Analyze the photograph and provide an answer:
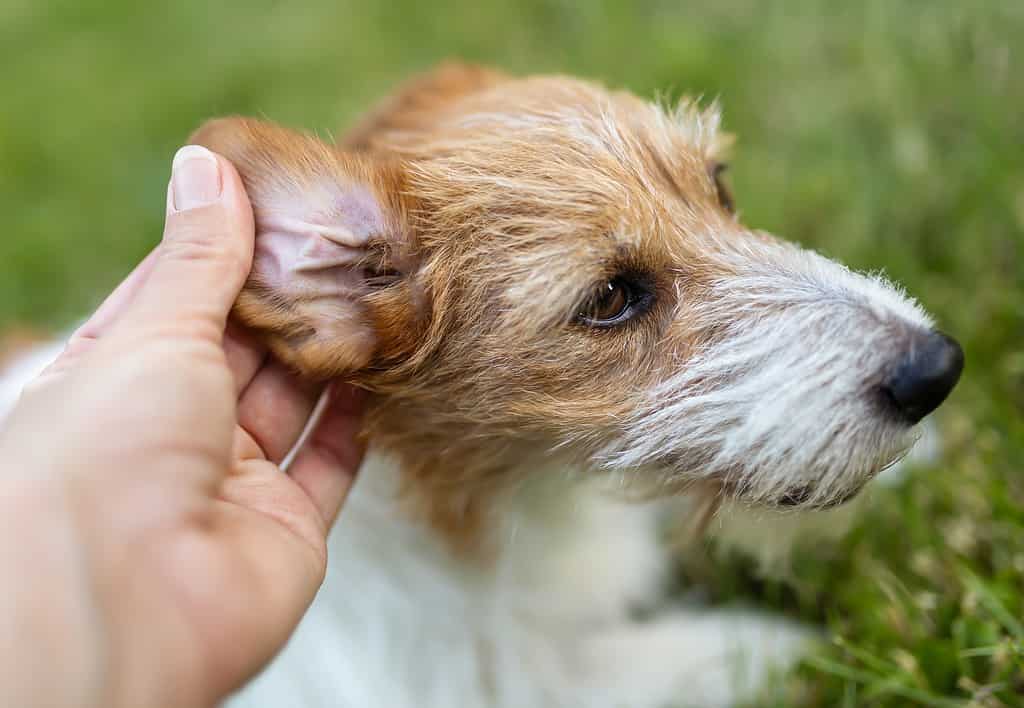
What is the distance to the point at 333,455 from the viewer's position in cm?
265

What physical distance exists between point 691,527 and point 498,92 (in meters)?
1.55

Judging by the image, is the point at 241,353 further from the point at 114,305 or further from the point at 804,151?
the point at 804,151

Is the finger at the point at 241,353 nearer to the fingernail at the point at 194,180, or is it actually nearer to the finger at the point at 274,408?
the finger at the point at 274,408

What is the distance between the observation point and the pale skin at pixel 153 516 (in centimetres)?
170

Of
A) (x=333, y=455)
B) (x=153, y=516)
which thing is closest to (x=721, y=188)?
(x=333, y=455)

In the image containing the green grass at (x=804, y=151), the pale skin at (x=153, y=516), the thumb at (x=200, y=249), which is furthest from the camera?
the green grass at (x=804, y=151)

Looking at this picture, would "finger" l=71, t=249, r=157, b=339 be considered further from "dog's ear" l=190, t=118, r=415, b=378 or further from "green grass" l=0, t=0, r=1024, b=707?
"green grass" l=0, t=0, r=1024, b=707

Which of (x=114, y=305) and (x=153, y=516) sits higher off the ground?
(x=114, y=305)

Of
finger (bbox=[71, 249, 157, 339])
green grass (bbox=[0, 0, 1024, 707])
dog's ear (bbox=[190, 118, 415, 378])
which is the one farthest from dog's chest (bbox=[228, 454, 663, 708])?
finger (bbox=[71, 249, 157, 339])

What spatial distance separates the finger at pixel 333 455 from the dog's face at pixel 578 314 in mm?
169

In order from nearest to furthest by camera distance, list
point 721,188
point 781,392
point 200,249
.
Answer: point 200,249
point 781,392
point 721,188

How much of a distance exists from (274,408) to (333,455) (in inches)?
9.0

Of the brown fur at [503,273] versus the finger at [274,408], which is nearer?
the brown fur at [503,273]

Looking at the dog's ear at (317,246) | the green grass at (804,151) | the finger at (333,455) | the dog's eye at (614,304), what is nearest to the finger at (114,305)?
the dog's ear at (317,246)
